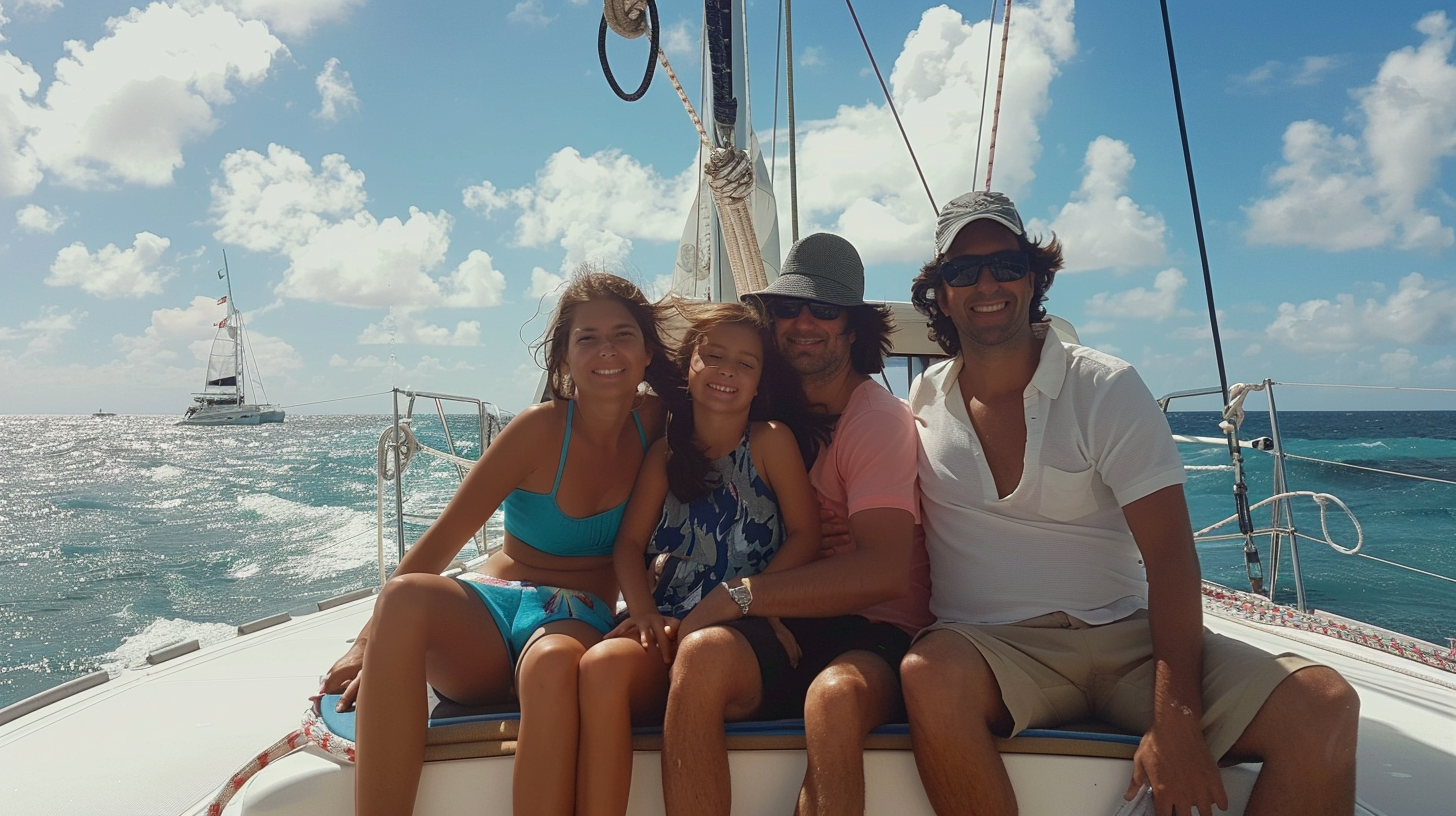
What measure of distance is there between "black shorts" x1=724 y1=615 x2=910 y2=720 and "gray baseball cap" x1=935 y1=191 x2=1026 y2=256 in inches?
35.8

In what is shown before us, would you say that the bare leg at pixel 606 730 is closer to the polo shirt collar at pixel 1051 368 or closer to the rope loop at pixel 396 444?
the polo shirt collar at pixel 1051 368

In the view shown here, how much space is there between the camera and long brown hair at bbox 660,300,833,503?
207 cm

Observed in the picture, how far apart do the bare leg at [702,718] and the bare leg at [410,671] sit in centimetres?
47

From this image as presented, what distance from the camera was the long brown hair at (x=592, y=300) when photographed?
2.27m

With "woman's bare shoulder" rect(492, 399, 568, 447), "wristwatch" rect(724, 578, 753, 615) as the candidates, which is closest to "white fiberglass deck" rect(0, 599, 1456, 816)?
"wristwatch" rect(724, 578, 753, 615)

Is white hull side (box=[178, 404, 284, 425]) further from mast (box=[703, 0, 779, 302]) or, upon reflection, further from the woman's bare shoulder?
the woman's bare shoulder

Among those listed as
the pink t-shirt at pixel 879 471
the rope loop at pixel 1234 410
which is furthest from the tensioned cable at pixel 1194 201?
the pink t-shirt at pixel 879 471

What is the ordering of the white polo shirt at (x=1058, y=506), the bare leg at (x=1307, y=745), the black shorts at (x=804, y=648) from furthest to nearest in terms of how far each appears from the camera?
the white polo shirt at (x=1058, y=506)
the black shorts at (x=804, y=648)
the bare leg at (x=1307, y=745)

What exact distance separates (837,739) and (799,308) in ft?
3.60

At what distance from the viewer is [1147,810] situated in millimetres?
1509

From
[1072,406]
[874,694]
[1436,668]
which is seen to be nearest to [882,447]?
[1072,406]

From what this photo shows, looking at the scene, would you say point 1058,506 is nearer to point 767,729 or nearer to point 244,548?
point 767,729

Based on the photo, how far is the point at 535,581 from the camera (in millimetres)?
2146

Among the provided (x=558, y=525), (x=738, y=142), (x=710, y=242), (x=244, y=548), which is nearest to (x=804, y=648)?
(x=558, y=525)
